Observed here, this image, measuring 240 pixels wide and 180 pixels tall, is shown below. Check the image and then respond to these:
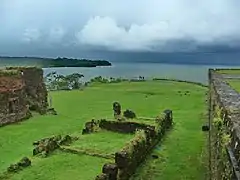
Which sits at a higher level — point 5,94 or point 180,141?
point 5,94

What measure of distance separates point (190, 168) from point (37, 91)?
22039 mm

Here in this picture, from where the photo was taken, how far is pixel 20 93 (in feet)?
104

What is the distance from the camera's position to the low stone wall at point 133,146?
1535 centimetres

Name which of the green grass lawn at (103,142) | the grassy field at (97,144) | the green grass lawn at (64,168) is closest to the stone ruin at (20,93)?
the grassy field at (97,144)

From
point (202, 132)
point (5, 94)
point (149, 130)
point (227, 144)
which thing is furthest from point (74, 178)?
point (5, 94)

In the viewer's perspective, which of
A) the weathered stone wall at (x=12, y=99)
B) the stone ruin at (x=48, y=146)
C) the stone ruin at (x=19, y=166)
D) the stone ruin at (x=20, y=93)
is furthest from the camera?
the stone ruin at (x=20, y=93)

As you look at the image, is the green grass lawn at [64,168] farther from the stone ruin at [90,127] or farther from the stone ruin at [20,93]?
the stone ruin at [20,93]

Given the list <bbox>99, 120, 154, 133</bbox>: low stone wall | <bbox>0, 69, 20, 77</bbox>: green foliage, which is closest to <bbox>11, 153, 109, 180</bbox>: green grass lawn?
<bbox>99, 120, 154, 133</bbox>: low stone wall

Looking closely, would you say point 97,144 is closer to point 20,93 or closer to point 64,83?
point 20,93

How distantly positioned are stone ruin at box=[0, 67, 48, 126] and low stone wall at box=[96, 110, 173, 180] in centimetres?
891

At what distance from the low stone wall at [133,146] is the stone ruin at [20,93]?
8.91 meters

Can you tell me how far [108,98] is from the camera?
4688cm

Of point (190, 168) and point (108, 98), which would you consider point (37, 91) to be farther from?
point (190, 168)

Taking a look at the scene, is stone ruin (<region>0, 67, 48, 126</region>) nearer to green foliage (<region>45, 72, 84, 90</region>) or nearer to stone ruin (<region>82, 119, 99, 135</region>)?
stone ruin (<region>82, 119, 99, 135</region>)
